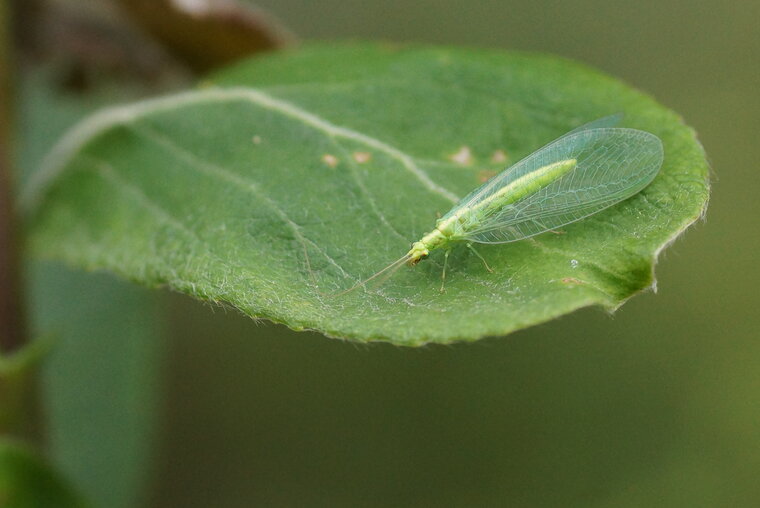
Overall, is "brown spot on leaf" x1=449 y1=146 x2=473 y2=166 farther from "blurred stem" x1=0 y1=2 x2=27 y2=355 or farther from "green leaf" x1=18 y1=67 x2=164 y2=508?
"green leaf" x1=18 y1=67 x2=164 y2=508

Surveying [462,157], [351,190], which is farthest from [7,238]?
[462,157]

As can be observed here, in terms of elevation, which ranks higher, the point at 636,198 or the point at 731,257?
the point at 731,257

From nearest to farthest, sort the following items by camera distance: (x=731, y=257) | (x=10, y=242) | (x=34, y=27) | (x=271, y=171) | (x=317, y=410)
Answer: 1. (x=271, y=171)
2. (x=10, y=242)
3. (x=34, y=27)
4. (x=731, y=257)
5. (x=317, y=410)

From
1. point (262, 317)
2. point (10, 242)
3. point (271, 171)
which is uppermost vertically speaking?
point (271, 171)

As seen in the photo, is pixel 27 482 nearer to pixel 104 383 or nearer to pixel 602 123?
pixel 104 383

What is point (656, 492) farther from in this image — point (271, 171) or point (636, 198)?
point (271, 171)

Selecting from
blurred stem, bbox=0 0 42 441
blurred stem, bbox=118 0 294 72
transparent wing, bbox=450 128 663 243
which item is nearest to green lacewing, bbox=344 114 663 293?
transparent wing, bbox=450 128 663 243

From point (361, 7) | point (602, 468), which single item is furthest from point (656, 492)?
point (361, 7)
